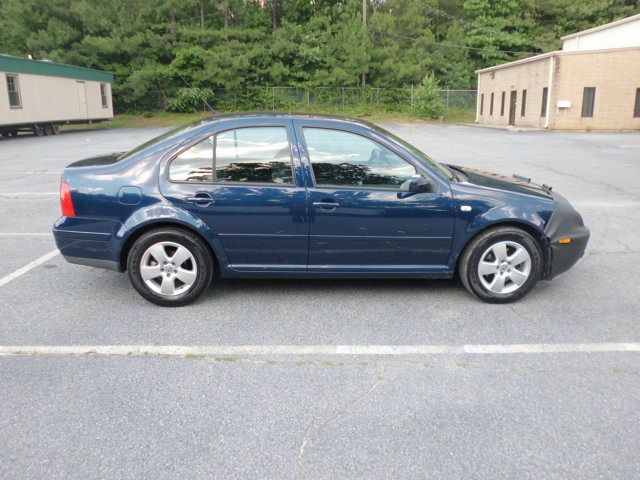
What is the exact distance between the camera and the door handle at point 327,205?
4.53 m

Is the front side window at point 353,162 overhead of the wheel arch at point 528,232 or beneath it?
overhead

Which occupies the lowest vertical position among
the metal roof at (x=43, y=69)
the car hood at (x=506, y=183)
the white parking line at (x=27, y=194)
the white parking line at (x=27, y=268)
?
the white parking line at (x=27, y=268)

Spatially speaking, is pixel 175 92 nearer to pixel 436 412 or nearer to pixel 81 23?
pixel 81 23

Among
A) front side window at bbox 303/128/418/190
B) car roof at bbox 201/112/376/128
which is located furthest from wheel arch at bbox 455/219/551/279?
car roof at bbox 201/112/376/128

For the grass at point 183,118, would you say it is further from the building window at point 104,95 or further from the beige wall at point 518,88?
the beige wall at point 518,88

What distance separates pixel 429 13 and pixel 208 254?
54847 mm

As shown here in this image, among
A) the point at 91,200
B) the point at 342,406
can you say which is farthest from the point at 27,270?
the point at 342,406

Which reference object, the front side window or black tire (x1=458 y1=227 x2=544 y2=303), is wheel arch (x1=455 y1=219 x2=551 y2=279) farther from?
the front side window

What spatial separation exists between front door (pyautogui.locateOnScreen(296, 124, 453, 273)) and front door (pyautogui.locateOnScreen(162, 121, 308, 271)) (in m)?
0.16

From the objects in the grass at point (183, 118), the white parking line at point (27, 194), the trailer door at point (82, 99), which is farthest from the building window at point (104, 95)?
the white parking line at point (27, 194)

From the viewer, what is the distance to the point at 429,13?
53.5 m

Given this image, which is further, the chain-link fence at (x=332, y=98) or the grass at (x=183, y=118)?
the chain-link fence at (x=332, y=98)

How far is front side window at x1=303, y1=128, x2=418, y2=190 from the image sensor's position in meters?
4.61

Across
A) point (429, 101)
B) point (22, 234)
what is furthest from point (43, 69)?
point (429, 101)
